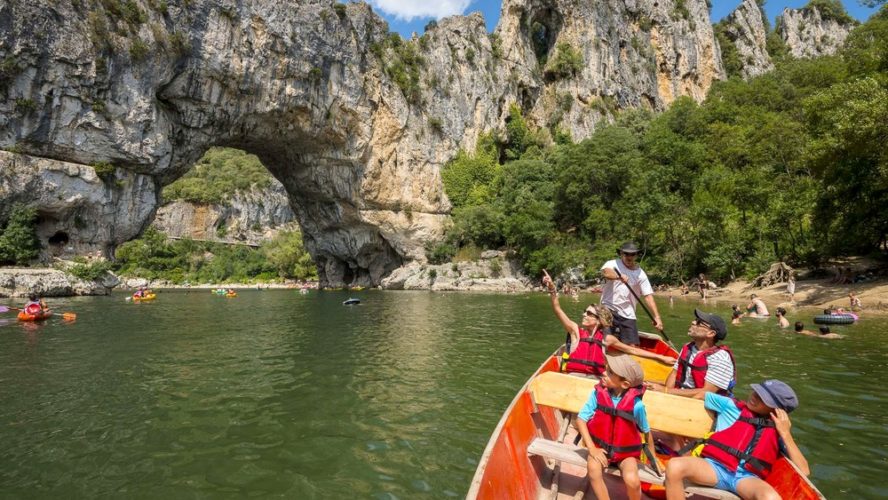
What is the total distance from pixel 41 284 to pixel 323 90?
21319mm

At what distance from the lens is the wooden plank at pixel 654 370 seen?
5953 mm

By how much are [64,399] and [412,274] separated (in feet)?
114

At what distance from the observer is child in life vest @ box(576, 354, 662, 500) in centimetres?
326

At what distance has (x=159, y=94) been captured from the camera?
26797 mm

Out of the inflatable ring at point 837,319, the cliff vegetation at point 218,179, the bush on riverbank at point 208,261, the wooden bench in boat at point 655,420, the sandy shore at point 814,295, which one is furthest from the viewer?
the cliff vegetation at point 218,179

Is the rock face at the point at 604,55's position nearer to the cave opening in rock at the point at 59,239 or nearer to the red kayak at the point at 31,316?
the cave opening in rock at the point at 59,239

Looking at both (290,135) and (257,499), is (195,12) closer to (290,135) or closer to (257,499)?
(290,135)

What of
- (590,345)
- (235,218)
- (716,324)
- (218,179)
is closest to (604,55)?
(590,345)

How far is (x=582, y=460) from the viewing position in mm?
3410

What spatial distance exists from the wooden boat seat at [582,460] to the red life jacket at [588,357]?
170 centimetres

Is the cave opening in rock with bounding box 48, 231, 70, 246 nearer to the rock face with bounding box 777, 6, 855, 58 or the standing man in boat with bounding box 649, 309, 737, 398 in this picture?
the standing man in boat with bounding box 649, 309, 737, 398

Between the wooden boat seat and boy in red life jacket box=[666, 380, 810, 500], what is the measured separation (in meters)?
0.07

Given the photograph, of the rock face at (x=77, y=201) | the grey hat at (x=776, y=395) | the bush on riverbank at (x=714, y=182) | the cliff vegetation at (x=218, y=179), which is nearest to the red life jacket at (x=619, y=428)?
the grey hat at (x=776, y=395)

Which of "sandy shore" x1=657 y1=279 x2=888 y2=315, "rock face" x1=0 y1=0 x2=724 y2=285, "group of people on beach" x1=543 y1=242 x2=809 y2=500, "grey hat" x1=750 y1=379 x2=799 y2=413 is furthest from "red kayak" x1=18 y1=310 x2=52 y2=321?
"sandy shore" x1=657 y1=279 x2=888 y2=315
